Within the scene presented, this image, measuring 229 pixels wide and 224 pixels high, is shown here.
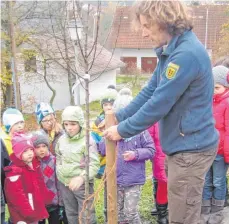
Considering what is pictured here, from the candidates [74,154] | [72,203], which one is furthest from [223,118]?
[72,203]

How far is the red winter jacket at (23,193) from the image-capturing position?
3.12 meters

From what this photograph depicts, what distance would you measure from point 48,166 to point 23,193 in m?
0.47

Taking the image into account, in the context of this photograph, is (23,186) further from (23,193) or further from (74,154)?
(74,154)

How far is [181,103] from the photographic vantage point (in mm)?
2186

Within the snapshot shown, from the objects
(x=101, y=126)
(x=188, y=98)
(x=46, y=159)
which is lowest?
(x=46, y=159)

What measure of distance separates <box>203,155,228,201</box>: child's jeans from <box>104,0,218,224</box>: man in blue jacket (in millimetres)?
1230

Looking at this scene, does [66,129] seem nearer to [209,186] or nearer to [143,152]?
[143,152]

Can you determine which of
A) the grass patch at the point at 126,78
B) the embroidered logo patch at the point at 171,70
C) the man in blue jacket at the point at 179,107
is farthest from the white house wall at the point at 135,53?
the embroidered logo patch at the point at 171,70

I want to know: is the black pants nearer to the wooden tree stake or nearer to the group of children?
the group of children

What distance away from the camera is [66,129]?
3.44 meters

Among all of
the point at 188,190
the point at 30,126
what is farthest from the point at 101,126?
the point at 30,126

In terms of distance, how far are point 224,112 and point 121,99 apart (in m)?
0.98

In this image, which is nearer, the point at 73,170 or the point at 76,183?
the point at 76,183

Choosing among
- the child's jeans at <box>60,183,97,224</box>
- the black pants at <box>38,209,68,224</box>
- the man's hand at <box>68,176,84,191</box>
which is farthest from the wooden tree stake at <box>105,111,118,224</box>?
the black pants at <box>38,209,68,224</box>
